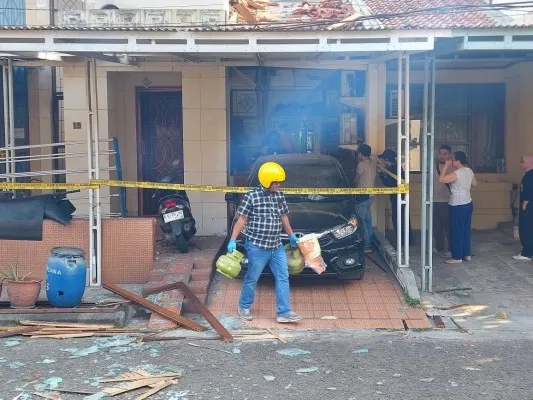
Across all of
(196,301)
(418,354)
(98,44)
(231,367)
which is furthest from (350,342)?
(98,44)

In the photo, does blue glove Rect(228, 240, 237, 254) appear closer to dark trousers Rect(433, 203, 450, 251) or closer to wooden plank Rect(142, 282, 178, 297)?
wooden plank Rect(142, 282, 178, 297)

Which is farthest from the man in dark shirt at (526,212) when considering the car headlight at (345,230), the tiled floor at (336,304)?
the car headlight at (345,230)

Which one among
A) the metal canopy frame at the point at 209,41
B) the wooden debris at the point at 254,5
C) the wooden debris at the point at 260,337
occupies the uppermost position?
the wooden debris at the point at 254,5

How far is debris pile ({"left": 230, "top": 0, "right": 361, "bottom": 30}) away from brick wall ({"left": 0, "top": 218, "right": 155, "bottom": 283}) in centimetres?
346

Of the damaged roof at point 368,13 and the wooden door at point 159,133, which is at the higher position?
the damaged roof at point 368,13

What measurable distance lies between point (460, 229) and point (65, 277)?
228 inches

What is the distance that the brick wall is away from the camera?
977cm

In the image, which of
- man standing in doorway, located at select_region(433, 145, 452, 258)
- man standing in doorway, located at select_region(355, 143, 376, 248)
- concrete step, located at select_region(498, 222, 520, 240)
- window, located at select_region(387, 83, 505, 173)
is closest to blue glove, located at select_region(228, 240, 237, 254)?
man standing in doorway, located at select_region(355, 143, 376, 248)

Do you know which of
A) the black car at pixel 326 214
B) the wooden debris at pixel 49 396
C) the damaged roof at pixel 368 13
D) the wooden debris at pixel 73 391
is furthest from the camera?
the damaged roof at pixel 368 13

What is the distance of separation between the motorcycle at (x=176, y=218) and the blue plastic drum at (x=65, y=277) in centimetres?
206

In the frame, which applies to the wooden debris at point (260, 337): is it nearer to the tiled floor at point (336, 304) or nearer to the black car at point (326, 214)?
the tiled floor at point (336, 304)

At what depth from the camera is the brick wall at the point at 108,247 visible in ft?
32.0

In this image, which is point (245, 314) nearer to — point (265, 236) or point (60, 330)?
point (265, 236)

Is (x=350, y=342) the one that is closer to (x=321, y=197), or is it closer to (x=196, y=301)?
(x=196, y=301)
